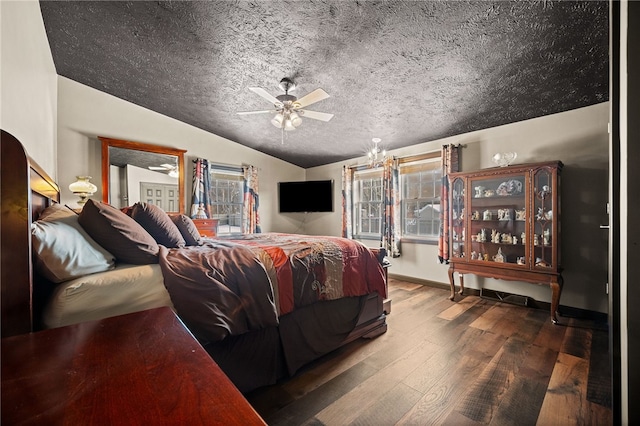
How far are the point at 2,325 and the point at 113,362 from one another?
59cm

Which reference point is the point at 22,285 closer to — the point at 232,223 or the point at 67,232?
the point at 67,232

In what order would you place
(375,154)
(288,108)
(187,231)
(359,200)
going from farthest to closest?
(359,200) < (375,154) < (288,108) < (187,231)

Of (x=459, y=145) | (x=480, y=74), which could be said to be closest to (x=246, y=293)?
(x=480, y=74)

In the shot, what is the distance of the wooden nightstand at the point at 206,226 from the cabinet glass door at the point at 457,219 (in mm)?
3510

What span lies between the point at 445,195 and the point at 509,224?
0.85 metres

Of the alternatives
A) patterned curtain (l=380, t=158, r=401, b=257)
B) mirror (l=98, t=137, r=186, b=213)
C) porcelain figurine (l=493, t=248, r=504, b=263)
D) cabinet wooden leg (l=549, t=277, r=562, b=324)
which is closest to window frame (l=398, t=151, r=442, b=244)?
patterned curtain (l=380, t=158, r=401, b=257)

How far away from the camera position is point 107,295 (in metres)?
1.28

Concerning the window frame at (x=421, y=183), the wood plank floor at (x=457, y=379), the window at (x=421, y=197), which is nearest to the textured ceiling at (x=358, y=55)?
the window frame at (x=421, y=183)

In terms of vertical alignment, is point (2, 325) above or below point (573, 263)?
above

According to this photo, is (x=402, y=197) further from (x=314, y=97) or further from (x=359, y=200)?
(x=314, y=97)

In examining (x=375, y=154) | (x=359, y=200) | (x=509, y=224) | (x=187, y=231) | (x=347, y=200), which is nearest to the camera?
(x=187, y=231)

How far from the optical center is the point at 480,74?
2.43 m

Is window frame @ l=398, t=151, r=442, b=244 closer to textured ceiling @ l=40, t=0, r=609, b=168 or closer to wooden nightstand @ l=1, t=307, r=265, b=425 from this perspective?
textured ceiling @ l=40, t=0, r=609, b=168

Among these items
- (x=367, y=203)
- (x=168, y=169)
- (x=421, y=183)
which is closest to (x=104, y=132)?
(x=168, y=169)
